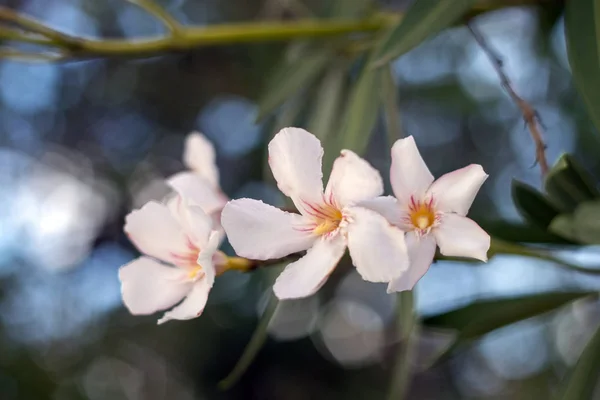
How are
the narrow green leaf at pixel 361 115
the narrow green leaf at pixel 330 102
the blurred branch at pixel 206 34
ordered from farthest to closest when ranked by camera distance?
the narrow green leaf at pixel 330 102 < the blurred branch at pixel 206 34 < the narrow green leaf at pixel 361 115

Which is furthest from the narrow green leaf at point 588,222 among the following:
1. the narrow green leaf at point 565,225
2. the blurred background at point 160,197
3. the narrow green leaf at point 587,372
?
the blurred background at point 160,197

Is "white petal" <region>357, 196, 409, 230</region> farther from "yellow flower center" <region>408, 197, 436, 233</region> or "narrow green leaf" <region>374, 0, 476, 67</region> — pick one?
"narrow green leaf" <region>374, 0, 476, 67</region>

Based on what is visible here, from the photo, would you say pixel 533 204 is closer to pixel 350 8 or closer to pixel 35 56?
pixel 350 8

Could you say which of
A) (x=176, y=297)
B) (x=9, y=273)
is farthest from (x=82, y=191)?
(x=176, y=297)

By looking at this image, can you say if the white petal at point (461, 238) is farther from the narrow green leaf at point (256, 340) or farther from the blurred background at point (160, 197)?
the blurred background at point (160, 197)

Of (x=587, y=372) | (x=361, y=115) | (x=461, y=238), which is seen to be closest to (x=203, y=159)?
(x=361, y=115)

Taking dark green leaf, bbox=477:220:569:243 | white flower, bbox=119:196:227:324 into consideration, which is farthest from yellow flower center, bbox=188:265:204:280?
dark green leaf, bbox=477:220:569:243
